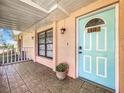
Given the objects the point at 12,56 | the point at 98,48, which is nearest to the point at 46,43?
the point at 12,56

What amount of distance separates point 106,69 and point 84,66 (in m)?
0.70

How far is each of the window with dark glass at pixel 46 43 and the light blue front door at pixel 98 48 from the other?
2102mm

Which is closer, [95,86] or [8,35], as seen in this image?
[95,86]

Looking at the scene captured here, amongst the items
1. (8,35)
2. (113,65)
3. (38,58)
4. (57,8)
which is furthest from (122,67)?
(8,35)

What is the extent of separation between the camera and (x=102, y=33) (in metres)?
2.37

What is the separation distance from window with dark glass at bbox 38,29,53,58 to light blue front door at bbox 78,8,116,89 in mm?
2102

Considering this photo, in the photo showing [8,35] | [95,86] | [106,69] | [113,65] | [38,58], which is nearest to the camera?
[113,65]

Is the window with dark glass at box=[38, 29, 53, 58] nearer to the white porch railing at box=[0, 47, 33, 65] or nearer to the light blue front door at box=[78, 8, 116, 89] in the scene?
the white porch railing at box=[0, 47, 33, 65]

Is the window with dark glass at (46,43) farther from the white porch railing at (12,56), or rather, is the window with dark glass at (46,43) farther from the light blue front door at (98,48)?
the light blue front door at (98,48)

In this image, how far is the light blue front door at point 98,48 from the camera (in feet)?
7.18

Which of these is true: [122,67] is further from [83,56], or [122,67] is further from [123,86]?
[83,56]

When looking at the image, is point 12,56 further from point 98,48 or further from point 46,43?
point 98,48

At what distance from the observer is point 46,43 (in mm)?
5090

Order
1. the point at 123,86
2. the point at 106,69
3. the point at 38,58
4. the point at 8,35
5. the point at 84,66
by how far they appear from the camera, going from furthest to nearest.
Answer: the point at 8,35, the point at 38,58, the point at 84,66, the point at 106,69, the point at 123,86
